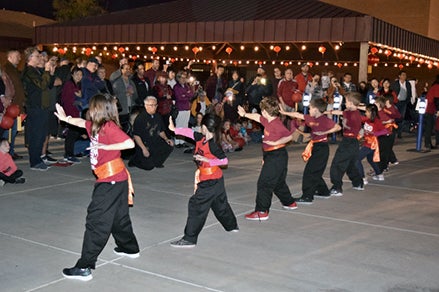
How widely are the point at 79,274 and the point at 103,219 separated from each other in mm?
492

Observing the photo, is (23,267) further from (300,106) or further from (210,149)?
(300,106)

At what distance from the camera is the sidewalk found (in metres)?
5.03

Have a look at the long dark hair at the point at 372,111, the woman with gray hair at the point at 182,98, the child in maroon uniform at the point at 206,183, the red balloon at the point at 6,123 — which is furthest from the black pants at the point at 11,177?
the long dark hair at the point at 372,111

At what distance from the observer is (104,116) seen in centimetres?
508

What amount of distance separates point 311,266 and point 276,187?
7.20ft

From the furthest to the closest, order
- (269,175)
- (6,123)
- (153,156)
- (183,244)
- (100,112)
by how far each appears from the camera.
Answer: (153,156), (6,123), (269,175), (183,244), (100,112)

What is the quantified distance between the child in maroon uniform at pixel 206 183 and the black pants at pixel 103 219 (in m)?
0.84

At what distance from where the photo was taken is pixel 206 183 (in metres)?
6.13

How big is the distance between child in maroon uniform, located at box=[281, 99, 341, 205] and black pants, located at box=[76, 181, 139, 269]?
11.8 ft

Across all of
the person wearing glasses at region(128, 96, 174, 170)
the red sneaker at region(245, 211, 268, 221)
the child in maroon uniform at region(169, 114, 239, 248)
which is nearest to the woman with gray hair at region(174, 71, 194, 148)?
the person wearing glasses at region(128, 96, 174, 170)

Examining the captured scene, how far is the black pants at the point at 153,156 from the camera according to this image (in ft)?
34.7

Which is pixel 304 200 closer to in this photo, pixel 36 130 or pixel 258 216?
pixel 258 216

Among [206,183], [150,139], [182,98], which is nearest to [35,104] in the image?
[150,139]

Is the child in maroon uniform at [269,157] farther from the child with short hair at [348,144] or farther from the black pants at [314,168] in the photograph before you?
the child with short hair at [348,144]
